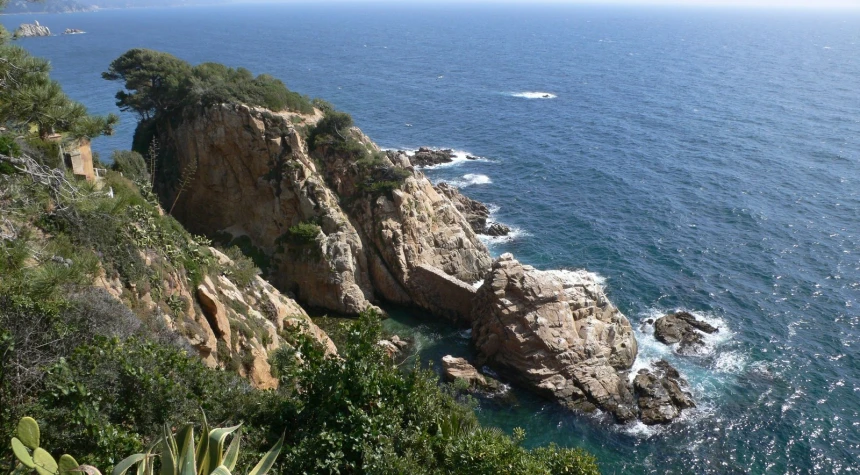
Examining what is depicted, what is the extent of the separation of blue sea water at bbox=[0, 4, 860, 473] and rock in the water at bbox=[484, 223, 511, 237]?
6.41 feet

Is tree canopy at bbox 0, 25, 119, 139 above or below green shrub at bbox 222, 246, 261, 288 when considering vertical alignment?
above

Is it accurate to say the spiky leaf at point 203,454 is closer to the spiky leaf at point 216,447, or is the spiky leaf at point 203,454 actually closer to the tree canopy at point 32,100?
the spiky leaf at point 216,447

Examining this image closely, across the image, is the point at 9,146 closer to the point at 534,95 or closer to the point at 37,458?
the point at 37,458

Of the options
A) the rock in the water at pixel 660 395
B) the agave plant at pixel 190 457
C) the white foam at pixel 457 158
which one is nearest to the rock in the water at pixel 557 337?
the rock in the water at pixel 660 395

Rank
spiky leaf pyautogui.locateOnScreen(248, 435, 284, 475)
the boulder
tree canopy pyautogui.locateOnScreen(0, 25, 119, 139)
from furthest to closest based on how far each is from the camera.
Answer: the boulder
tree canopy pyautogui.locateOnScreen(0, 25, 119, 139)
spiky leaf pyautogui.locateOnScreen(248, 435, 284, 475)

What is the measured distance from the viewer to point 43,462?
904 cm

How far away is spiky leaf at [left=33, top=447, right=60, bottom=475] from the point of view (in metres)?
Result: 8.95

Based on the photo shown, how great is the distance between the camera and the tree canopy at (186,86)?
140 feet

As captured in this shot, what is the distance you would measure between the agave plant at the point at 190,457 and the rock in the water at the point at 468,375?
22612 millimetres

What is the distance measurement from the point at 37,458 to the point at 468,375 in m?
26.2

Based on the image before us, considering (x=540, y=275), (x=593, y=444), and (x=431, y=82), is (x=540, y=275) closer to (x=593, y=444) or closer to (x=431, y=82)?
(x=593, y=444)

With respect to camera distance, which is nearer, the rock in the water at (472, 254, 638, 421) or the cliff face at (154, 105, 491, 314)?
the rock in the water at (472, 254, 638, 421)

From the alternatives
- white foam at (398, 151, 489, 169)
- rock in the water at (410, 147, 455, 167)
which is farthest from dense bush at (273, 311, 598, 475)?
white foam at (398, 151, 489, 169)

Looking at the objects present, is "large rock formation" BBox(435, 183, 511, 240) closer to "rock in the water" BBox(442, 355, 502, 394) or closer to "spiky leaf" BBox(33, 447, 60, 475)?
"rock in the water" BBox(442, 355, 502, 394)
